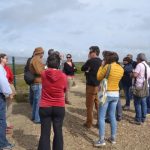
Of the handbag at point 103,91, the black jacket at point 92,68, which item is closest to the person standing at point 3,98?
the handbag at point 103,91

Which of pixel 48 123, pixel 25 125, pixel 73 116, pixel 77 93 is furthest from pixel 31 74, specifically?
pixel 77 93

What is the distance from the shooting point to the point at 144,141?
9875mm

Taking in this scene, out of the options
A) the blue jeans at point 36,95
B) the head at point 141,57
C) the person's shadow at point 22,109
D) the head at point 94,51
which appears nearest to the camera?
the head at point 94,51

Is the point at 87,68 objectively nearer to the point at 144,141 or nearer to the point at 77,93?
the point at 144,141

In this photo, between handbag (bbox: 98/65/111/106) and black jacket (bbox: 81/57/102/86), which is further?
black jacket (bbox: 81/57/102/86)

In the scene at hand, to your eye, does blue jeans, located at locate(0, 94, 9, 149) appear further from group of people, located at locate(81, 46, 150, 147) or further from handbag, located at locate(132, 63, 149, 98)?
handbag, located at locate(132, 63, 149, 98)

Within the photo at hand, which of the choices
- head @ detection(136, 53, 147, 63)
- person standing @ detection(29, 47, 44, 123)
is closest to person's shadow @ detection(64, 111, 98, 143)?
person standing @ detection(29, 47, 44, 123)

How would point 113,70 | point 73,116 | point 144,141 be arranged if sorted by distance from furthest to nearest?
1. point 73,116
2. point 144,141
3. point 113,70

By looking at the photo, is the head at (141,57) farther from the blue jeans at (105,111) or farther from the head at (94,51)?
the blue jeans at (105,111)

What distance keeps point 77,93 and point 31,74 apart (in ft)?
21.5

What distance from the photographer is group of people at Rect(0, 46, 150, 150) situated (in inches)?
309

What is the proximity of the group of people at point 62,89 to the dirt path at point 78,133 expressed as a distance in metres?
0.22

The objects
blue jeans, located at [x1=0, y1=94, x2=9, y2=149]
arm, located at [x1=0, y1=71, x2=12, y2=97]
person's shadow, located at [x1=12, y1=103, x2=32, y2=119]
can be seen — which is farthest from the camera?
person's shadow, located at [x1=12, y1=103, x2=32, y2=119]

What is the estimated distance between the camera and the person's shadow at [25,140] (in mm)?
9226
